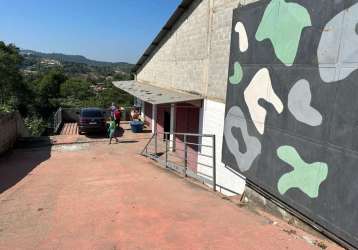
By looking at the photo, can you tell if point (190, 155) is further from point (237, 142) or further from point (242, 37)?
point (242, 37)

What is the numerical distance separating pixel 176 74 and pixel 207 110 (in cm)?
484

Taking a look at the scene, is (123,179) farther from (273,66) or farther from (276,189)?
(273,66)

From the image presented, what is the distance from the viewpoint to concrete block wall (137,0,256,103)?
10938 millimetres

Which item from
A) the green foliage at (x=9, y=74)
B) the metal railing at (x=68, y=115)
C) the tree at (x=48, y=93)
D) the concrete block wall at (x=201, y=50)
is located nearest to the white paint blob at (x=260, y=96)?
the concrete block wall at (x=201, y=50)

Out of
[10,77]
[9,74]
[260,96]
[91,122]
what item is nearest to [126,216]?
[260,96]

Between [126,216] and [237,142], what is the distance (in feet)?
9.98

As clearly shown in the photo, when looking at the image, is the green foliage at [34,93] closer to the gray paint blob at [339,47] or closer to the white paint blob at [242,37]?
the white paint blob at [242,37]

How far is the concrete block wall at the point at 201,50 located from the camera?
10938 millimetres

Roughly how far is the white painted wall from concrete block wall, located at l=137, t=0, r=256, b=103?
0.36 m

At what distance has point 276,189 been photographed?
19.9 feet

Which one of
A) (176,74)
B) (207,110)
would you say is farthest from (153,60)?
(207,110)

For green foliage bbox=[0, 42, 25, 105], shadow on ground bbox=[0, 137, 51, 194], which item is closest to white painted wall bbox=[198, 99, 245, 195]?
shadow on ground bbox=[0, 137, 51, 194]

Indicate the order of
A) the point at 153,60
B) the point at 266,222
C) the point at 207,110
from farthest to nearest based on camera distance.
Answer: the point at 153,60
the point at 207,110
the point at 266,222

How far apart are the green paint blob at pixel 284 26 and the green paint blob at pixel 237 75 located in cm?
106
